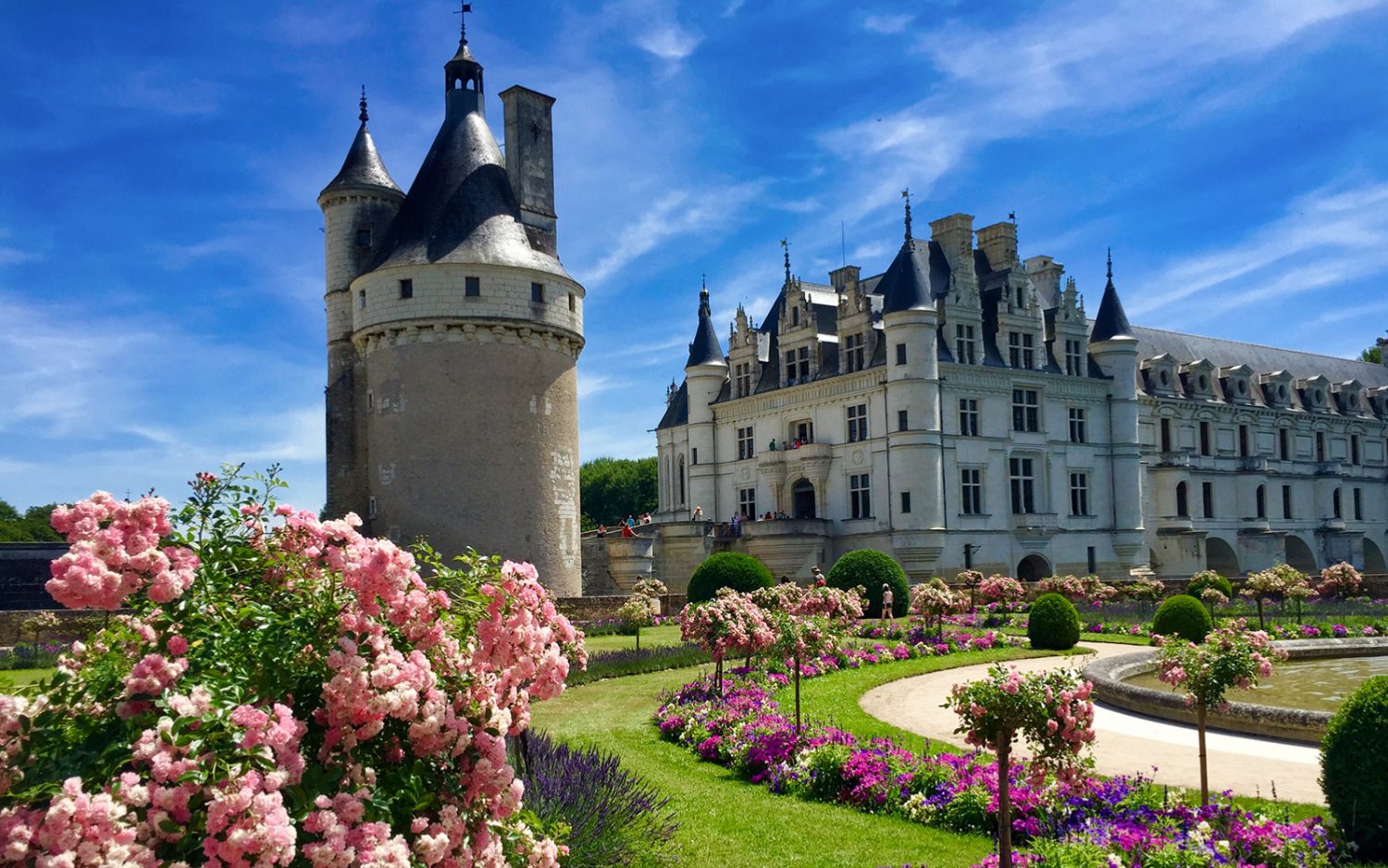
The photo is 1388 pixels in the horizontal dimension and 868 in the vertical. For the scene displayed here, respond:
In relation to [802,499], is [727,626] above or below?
below

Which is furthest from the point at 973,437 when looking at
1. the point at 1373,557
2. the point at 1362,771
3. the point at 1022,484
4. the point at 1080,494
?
the point at 1362,771

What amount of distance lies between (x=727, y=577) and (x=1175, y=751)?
1748 centimetres

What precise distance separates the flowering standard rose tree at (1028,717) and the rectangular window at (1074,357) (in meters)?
41.5

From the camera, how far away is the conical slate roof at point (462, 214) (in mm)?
32562

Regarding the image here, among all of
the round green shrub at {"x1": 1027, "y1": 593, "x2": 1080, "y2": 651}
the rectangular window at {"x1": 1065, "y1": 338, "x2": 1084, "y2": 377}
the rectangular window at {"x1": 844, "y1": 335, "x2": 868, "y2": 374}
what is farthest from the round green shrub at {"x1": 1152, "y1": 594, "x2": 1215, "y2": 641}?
the rectangular window at {"x1": 1065, "y1": 338, "x2": 1084, "y2": 377}

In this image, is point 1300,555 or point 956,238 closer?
point 956,238

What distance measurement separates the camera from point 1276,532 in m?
54.6

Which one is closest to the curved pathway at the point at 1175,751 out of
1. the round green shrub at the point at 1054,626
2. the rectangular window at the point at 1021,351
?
the round green shrub at the point at 1054,626

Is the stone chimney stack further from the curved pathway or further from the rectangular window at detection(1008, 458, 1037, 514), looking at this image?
the curved pathway

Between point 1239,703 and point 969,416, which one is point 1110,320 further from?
point 1239,703

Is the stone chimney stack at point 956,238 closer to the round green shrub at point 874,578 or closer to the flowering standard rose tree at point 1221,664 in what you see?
the round green shrub at point 874,578

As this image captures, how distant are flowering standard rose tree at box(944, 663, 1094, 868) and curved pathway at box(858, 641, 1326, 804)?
21.9 inches

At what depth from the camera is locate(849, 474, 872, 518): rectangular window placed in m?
43.0

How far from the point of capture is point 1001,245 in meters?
47.2
